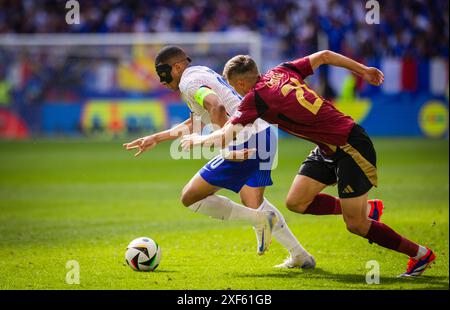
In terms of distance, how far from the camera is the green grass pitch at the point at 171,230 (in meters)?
7.50

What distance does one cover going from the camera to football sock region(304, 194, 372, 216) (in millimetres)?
8180

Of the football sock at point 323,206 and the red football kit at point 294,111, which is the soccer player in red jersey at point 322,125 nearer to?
the red football kit at point 294,111

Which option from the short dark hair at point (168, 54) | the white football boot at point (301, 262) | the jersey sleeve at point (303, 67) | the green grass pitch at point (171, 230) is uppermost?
the short dark hair at point (168, 54)

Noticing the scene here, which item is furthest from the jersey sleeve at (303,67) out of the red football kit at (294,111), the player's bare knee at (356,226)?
the player's bare knee at (356,226)

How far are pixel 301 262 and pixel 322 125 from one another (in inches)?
67.1

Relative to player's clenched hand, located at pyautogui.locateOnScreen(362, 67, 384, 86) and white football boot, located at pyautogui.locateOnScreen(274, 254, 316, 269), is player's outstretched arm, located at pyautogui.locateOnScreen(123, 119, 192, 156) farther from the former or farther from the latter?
player's clenched hand, located at pyautogui.locateOnScreen(362, 67, 384, 86)

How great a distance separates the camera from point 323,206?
27.0ft

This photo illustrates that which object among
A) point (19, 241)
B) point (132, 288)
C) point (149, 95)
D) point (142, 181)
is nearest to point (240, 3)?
point (149, 95)

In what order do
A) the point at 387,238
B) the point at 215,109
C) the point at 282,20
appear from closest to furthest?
the point at 215,109, the point at 387,238, the point at 282,20

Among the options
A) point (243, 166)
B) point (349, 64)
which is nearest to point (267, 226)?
point (243, 166)

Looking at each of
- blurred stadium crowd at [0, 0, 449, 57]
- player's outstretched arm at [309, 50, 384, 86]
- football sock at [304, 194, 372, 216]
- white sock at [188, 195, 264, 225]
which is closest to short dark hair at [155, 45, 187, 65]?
player's outstretched arm at [309, 50, 384, 86]

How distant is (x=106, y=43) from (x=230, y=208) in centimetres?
2543

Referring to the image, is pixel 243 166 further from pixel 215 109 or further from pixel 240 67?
pixel 240 67

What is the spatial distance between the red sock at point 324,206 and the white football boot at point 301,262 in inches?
19.1
